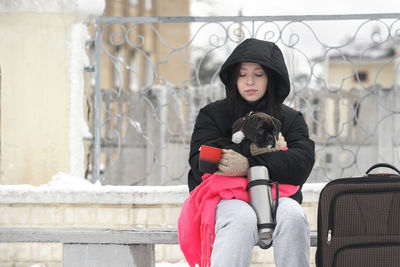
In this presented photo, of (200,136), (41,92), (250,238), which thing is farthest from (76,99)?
(250,238)

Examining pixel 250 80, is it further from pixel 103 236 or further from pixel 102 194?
pixel 102 194

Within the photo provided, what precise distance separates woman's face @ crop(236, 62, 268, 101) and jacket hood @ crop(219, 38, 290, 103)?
51mm

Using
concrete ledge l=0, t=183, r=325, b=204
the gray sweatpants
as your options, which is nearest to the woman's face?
the gray sweatpants

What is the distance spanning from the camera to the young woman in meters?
2.47

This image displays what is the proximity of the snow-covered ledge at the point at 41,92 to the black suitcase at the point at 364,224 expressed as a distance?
2.30 meters

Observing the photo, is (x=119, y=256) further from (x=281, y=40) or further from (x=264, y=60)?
(x=281, y=40)

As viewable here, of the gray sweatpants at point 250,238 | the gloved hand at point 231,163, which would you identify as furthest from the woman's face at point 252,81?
the gray sweatpants at point 250,238

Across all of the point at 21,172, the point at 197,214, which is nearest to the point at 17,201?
the point at 21,172

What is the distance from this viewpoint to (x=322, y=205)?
2559 mm

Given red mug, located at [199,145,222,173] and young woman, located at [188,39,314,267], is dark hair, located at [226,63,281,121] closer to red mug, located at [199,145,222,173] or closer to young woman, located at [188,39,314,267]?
young woman, located at [188,39,314,267]

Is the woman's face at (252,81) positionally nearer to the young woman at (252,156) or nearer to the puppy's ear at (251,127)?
the young woman at (252,156)

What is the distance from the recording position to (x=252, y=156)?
268 cm

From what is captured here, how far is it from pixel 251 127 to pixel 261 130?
0.05 meters

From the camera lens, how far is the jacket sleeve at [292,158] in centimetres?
266
